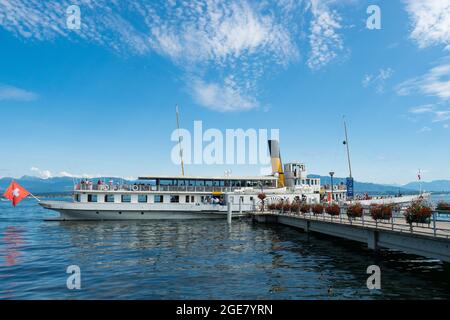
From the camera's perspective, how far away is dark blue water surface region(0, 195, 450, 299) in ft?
47.7

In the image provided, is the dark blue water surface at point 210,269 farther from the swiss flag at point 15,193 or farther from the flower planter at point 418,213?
the swiss flag at point 15,193

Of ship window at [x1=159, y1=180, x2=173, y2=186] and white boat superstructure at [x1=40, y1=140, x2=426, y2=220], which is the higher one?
ship window at [x1=159, y1=180, x2=173, y2=186]

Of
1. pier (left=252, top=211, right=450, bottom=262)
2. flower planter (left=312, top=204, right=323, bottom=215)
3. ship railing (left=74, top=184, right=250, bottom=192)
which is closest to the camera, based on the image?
pier (left=252, top=211, right=450, bottom=262)

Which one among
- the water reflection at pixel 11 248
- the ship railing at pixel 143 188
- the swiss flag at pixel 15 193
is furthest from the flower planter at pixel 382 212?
the swiss flag at pixel 15 193

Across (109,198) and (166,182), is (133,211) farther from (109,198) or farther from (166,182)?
(166,182)

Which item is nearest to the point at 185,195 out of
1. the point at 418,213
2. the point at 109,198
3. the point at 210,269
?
the point at 109,198

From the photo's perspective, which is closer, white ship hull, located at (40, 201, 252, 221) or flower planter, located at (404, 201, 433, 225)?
flower planter, located at (404, 201, 433, 225)

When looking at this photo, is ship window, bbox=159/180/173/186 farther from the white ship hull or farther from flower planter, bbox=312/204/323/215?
flower planter, bbox=312/204/323/215

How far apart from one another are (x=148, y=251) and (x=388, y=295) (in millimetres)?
16432

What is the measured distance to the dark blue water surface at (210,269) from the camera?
47.7 feet

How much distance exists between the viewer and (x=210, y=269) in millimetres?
18609

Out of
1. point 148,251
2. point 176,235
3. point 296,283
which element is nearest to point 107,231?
point 176,235

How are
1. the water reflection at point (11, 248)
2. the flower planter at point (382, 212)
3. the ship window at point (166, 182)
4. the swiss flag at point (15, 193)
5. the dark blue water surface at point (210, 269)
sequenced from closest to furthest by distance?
the dark blue water surface at point (210, 269) < the flower planter at point (382, 212) < the water reflection at point (11, 248) < the swiss flag at point (15, 193) < the ship window at point (166, 182)

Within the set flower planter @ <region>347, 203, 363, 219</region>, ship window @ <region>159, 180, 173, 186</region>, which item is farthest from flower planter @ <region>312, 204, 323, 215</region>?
ship window @ <region>159, 180, 173, 186</region>
